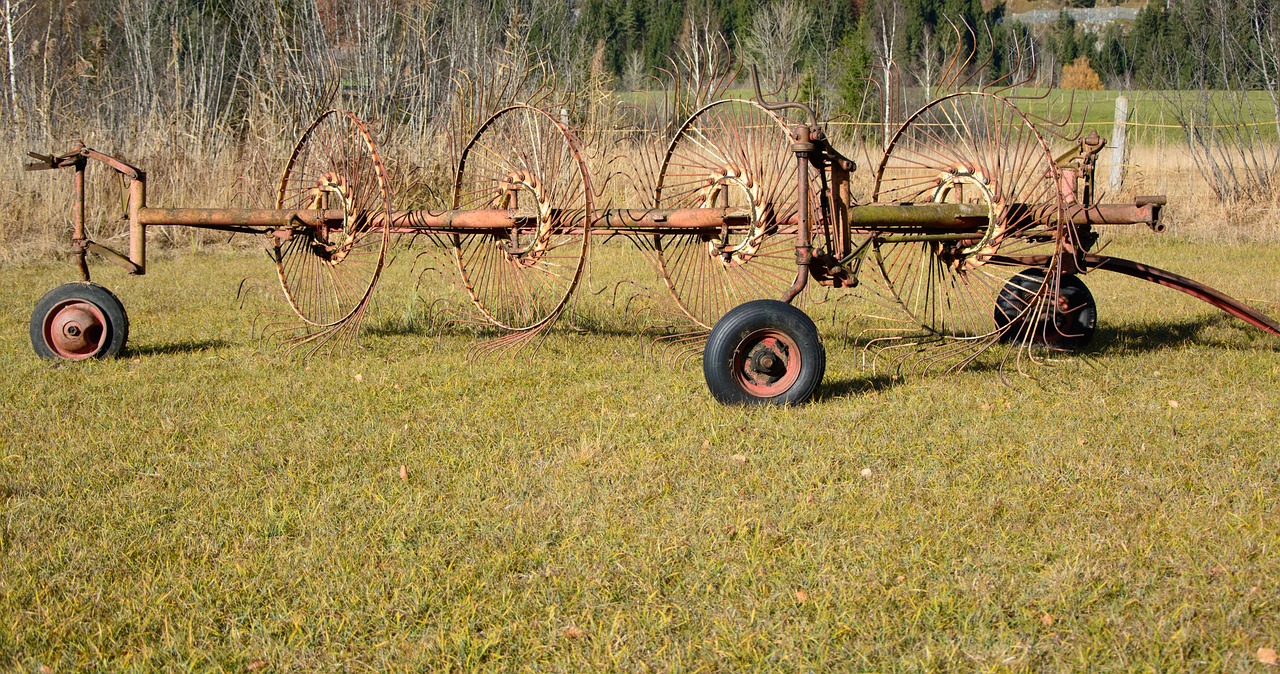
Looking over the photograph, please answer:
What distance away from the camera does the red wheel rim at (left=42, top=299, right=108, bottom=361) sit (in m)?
6.78

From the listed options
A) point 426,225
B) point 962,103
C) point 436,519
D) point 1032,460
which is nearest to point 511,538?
point 436,519

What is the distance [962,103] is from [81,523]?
5213 millimetres

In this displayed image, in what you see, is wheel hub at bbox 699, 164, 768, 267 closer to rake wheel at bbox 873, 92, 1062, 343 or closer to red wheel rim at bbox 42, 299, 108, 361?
rake wheel at bbox 873, 92, 1062, 343

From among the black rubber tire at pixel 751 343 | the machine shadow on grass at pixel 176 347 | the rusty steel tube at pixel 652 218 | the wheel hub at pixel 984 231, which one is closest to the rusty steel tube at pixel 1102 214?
the rusty steel tube at pixel 652 218

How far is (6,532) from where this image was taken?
402 centimetres

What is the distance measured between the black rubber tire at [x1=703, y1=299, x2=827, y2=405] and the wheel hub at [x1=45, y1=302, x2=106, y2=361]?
12.9 ft

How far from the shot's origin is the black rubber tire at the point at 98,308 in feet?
22.3

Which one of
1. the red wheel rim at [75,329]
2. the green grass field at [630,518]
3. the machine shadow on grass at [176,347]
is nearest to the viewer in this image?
the green grass field at [630,518]

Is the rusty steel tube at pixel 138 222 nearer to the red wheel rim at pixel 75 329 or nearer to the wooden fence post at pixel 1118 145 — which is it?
the red wheel rim at pixel 75 329

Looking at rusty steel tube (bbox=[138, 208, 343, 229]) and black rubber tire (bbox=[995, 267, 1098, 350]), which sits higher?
rusty steel tube (bbox=[138, 208, 343, 229])

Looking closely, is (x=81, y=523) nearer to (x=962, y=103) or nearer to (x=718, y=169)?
(x=718, y=169)

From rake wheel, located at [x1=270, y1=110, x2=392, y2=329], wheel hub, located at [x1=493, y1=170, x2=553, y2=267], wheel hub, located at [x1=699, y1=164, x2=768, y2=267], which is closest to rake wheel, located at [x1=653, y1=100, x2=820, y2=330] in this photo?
wheel hub, located at [x1=699, y1=164, x2=768, y2=267]

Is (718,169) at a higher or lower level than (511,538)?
higher

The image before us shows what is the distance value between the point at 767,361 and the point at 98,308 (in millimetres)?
4197
